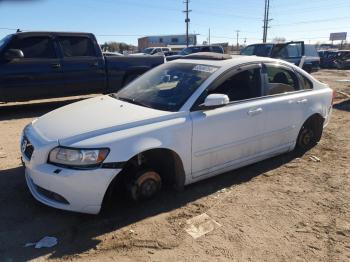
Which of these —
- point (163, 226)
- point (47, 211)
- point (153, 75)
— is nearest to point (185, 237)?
point (163, 226)

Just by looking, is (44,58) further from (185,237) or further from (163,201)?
(185,237)

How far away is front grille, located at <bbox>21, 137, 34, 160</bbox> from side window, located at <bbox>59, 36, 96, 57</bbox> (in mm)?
5541

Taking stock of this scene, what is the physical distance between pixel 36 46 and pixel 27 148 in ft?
18.2

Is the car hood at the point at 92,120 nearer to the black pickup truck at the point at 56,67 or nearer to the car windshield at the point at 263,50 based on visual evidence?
the black pickup truck at the point at 56,67

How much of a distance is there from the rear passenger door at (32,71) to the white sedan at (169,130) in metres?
4.34

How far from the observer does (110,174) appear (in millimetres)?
3422

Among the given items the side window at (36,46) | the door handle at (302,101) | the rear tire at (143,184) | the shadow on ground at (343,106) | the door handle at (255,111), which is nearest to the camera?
the rear tire at (143,184)

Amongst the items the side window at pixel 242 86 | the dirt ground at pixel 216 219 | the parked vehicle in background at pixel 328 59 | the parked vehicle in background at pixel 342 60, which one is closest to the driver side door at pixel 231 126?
the side window at pixel 242 86

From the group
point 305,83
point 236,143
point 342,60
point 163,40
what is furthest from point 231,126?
point 163,40

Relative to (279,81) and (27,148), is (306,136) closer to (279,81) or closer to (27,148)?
(279,81)

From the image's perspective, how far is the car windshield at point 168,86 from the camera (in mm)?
4195

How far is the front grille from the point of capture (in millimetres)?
3691

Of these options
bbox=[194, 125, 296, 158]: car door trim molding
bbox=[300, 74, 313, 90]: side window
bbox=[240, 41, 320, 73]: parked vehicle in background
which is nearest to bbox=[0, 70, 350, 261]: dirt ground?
bbox=[194, 125, 296, 158]: car door trim molding

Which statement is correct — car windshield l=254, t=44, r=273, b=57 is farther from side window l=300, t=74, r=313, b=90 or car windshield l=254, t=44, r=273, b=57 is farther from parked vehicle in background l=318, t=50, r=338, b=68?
parked vehicle in background l=318, t=50, r=338, b=68
